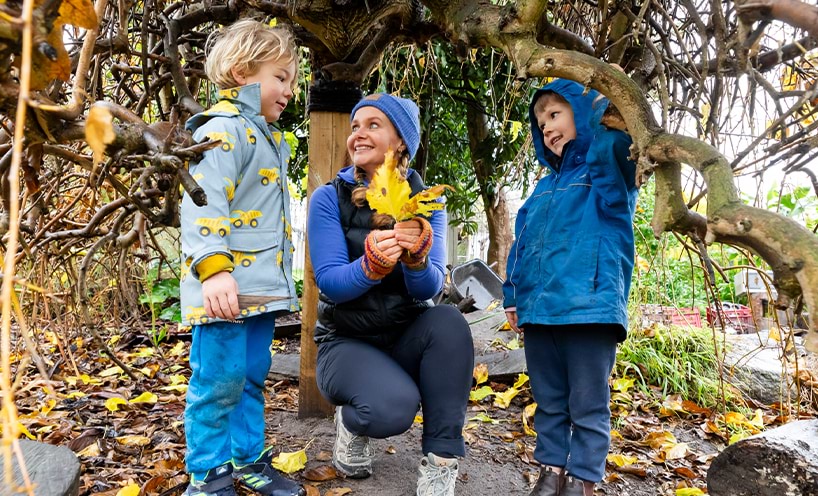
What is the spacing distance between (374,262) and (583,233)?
743 millimetres

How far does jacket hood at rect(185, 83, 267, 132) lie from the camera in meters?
1.88

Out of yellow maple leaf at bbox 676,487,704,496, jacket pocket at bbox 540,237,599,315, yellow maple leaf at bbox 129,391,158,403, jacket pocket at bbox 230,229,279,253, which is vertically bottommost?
yellow maple leaf at bbox 676,487,704,496

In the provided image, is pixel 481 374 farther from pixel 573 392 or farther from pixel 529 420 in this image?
pixel 573 392

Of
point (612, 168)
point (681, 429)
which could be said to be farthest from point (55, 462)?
point (681, 429)

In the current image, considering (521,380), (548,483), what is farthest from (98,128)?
(521,380)

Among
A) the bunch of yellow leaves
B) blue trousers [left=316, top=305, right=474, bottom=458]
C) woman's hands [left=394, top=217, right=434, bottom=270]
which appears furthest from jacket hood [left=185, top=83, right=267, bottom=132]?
blue trousers [left=316, top=305, right=474, bottom=458]

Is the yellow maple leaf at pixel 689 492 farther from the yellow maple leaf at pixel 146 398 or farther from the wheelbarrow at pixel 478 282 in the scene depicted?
the yellow maple leaf at pixel 146 398

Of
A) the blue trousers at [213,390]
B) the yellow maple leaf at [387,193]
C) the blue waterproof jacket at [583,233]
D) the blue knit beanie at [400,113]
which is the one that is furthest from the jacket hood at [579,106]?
the blue trousers at [213,390]

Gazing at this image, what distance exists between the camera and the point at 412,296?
2035 mm

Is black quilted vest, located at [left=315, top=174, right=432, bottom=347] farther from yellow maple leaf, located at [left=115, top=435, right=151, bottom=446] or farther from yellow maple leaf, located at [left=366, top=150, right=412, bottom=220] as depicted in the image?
yellow maple leaf, located at [left=115, top=435, right=151, bottom=446]

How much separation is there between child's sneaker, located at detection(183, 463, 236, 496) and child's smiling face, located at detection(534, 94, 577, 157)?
5.23ft

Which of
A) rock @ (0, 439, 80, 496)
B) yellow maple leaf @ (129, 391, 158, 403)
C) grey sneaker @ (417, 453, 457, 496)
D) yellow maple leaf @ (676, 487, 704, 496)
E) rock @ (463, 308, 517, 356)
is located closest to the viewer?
rock @ (0, 439, 80, 496)

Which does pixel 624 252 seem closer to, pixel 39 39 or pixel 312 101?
pixel 312 101

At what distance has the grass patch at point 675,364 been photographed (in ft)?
11.2
